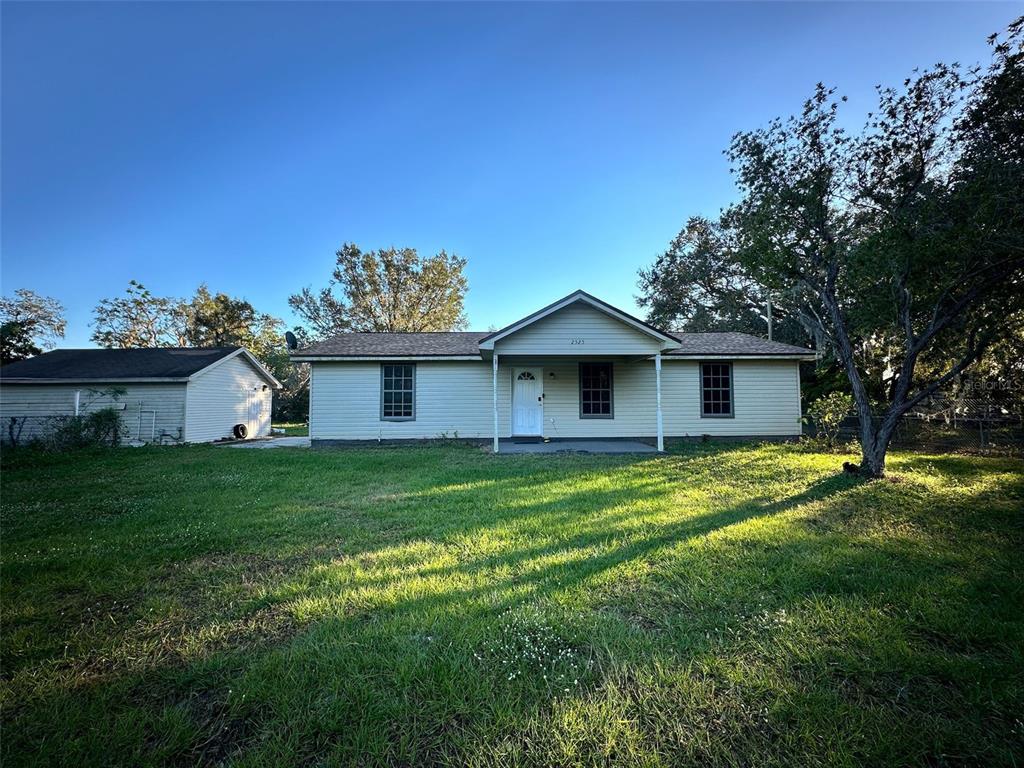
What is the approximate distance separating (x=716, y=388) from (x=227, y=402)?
19521mm

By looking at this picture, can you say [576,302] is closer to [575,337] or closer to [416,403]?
[575,337]

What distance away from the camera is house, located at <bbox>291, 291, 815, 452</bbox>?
12312mm

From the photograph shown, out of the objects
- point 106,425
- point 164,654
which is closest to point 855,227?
point 164,654

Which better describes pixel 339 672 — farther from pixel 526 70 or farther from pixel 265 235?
pixel 265 235

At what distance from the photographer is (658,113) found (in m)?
9.67

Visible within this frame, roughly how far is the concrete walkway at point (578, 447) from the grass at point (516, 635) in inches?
203

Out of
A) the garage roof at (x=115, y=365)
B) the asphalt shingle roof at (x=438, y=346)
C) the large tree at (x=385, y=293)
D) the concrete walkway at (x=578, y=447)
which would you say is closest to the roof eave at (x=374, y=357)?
the asphalt shingle roof at (x=438, y=346)

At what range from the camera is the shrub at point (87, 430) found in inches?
462

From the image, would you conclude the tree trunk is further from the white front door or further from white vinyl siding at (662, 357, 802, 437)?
the white front door

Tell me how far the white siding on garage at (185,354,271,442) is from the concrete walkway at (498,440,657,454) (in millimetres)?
11966

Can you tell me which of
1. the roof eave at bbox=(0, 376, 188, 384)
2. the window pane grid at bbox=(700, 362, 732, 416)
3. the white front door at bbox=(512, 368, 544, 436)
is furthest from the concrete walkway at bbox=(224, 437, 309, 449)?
the window pane grid at bbox=(700, 362, 732, 416)

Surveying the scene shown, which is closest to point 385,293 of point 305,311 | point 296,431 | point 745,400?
point 305,311

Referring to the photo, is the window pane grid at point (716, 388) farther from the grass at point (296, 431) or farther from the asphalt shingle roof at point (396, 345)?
the grass at point (296, 431)

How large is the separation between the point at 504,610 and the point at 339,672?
1059 mm
